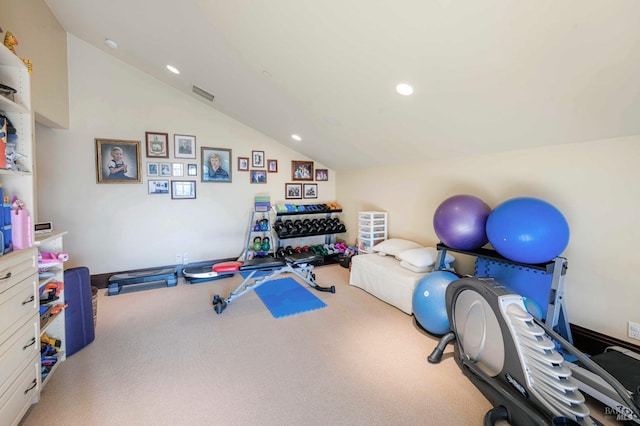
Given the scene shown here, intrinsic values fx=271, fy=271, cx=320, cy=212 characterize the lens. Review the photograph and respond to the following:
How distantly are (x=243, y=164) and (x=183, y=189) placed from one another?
110 cm

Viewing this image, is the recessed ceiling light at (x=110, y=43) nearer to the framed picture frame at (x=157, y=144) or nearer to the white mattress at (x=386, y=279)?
the framed picture frame at (x=157, y=144)

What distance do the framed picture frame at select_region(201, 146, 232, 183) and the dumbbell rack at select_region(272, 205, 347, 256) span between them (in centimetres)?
111

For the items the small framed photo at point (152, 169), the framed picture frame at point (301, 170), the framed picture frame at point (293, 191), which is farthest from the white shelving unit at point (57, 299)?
the framed picture frame at point (301, 170)

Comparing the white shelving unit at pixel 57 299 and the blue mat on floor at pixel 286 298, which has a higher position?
the white shelving unit at pixel 57 299

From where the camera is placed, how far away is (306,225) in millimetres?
5211

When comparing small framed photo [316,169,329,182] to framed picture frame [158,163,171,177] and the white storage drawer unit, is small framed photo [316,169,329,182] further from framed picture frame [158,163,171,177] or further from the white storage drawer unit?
the white storage drawer unit

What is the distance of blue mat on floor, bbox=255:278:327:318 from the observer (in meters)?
3.24

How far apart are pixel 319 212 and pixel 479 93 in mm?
3610

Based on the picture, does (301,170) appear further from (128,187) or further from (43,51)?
(43,51)

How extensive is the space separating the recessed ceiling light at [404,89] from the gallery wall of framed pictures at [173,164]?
3158mm

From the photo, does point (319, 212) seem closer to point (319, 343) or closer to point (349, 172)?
point (349, 172)

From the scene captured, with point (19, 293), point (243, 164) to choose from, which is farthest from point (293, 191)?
point (19, 293)

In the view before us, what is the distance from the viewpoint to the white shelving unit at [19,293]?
1.47 meters

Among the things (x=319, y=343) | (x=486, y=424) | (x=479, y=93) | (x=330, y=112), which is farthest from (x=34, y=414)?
(x=479, y=93)
